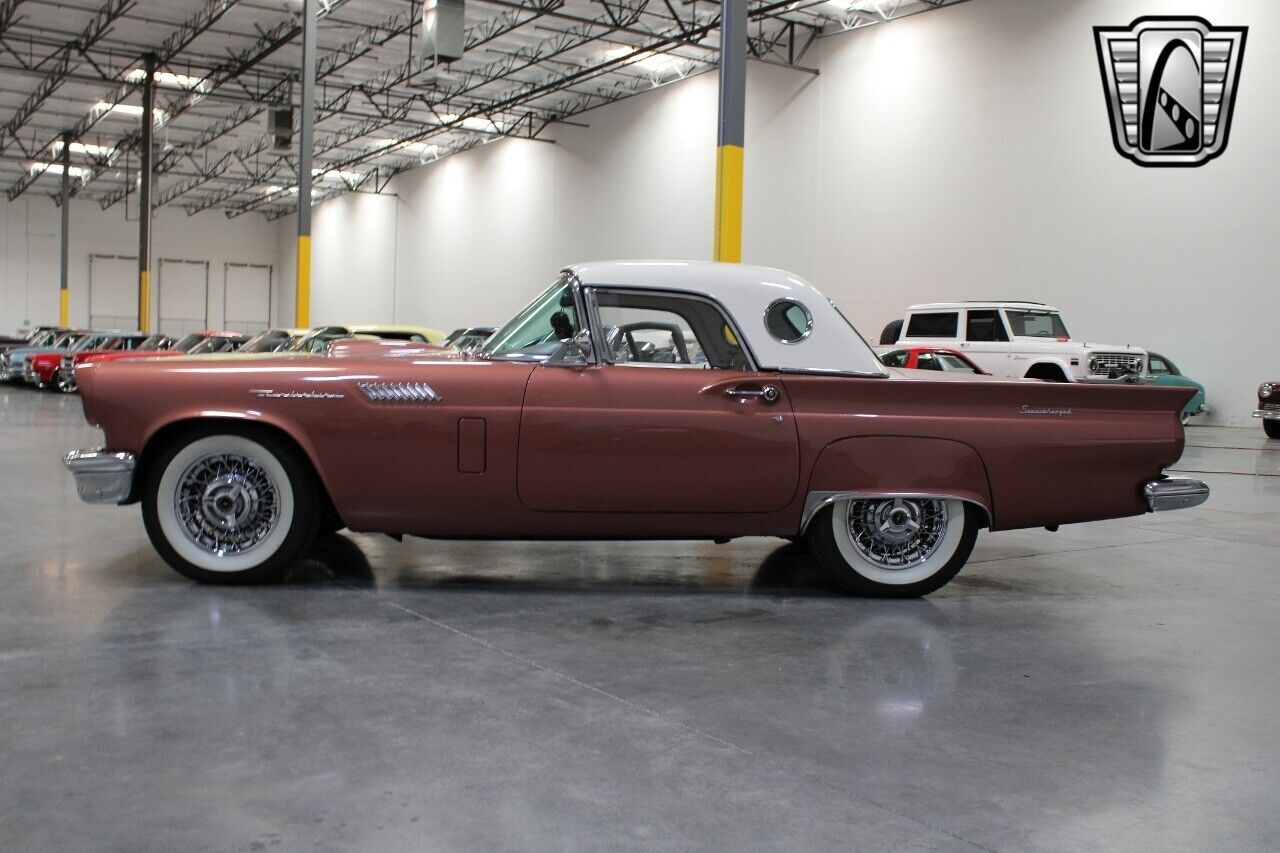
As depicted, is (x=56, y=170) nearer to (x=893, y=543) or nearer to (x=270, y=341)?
(x=270, y=341)

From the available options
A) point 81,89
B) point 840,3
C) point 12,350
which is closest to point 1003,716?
point 840,3

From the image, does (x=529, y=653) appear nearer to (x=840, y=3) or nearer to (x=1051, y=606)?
(x=1051, y=606)

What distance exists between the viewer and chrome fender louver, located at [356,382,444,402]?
506 cm

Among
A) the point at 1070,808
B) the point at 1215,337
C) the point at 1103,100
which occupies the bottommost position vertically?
the point at 1070,808

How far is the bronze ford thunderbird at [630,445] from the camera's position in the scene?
5043 millimetres

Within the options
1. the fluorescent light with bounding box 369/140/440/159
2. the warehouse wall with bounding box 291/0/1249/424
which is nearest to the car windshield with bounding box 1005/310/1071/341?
the warehouse wall with bounding box 291/0/1249/424

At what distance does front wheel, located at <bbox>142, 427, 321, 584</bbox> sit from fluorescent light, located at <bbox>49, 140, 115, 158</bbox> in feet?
135

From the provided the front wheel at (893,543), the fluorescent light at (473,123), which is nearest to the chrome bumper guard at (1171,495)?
the front wheel at (893,543)

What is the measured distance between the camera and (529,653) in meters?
4.13

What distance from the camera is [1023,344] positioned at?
56.3 ft

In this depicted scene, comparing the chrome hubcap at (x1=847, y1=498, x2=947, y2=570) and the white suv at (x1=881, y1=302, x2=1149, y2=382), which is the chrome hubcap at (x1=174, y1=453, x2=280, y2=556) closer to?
the chrome hubcap at (x1=847, y1=498, x2=947, y2=570)

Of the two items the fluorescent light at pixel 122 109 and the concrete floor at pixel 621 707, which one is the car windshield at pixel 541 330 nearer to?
the concrete floor at pixel 621 707

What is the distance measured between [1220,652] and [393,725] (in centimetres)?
321

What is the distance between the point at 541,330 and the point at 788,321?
1.17 m
